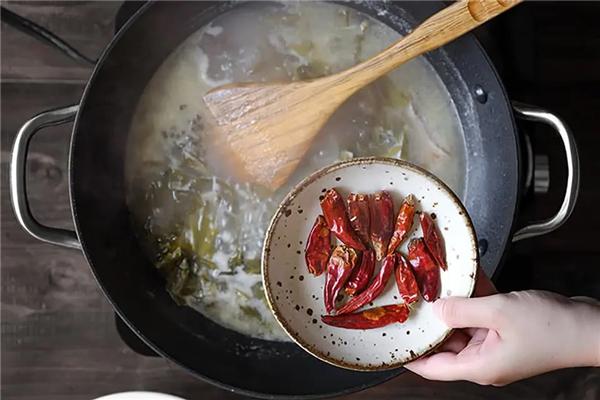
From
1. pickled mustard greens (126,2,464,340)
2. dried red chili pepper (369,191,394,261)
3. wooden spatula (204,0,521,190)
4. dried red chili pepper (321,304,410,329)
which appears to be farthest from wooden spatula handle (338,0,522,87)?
dried red chili pepper (321,304,410,329)

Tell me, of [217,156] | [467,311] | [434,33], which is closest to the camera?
[467,311]

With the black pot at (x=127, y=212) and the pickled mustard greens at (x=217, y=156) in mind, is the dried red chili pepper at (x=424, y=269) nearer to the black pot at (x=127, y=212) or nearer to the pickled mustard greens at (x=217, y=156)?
the black pot at (x=127, y=212)

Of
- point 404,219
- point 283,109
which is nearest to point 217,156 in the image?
point 283,109

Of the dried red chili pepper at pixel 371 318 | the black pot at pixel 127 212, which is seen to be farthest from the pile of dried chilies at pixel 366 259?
the black pot at pixel 127 212

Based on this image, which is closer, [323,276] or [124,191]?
[323,276]

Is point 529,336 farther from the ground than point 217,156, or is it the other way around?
point 217,156

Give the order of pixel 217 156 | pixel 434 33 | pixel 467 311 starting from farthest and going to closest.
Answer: pixel 217 156 → pixel 434 33 → pixel 467 311

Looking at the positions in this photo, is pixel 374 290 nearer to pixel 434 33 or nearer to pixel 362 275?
pixel 362 275
